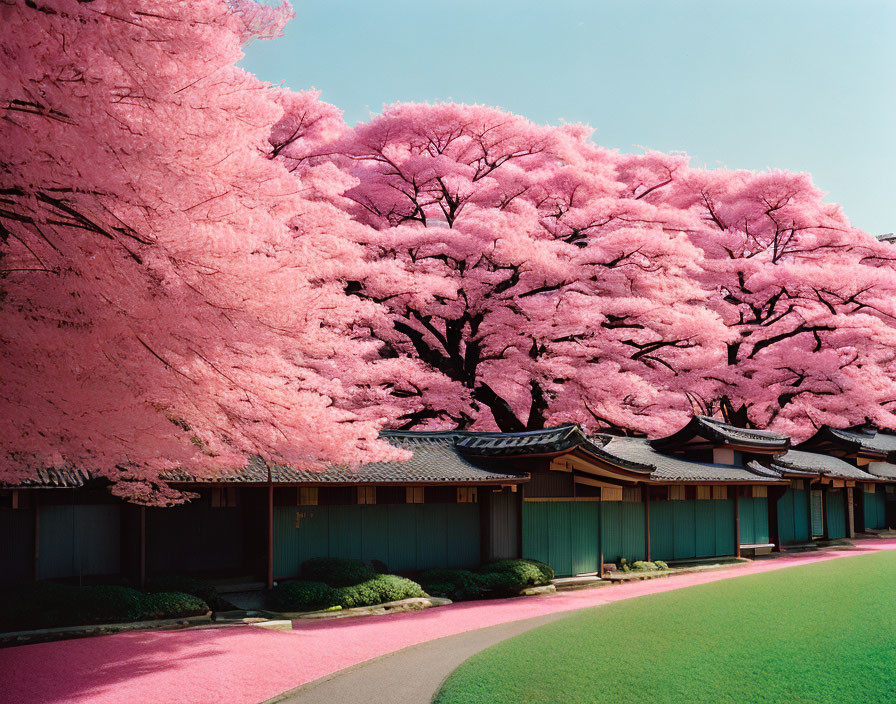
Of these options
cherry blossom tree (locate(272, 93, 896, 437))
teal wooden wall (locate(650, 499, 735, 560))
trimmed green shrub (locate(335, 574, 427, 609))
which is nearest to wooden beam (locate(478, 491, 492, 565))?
trimmed green shrub (locate(335, 574, 427, 609))

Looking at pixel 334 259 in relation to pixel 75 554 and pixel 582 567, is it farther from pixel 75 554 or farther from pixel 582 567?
pixel 582 567

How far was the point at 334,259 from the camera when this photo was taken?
21.5 m

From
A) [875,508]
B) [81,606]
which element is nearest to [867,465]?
[875,508]

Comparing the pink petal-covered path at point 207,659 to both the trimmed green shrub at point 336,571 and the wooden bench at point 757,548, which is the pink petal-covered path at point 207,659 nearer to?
the trimmed green shrub at point 336,571

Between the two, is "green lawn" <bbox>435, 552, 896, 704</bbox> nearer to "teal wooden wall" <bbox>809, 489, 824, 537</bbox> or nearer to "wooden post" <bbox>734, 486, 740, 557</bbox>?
"wooden post" <bbox>734, 486, 740, 557</bbox>

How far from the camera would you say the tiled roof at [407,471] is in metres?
17.1

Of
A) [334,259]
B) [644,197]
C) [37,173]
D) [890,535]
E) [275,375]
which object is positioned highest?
[644,197]

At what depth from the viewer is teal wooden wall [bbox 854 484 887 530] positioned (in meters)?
40.7

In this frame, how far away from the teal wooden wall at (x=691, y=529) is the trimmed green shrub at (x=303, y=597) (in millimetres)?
12771

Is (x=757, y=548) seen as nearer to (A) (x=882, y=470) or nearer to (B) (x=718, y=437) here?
(B) (x=718, y=437)

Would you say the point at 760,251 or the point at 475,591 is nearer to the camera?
the point at 475,591

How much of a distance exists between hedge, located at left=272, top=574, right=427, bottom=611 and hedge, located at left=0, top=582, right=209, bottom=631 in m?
2.13

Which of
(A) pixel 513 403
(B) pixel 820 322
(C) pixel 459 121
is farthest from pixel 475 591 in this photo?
(B) pixel 820 322

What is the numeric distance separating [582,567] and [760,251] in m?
21.0
